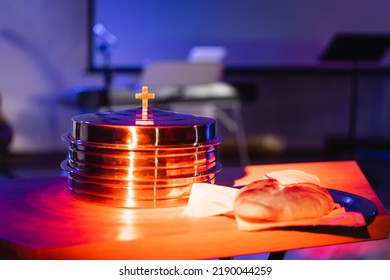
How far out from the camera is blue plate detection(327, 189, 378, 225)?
95 centimetres

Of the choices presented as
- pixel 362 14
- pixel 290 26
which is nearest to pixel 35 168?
pixel 290 26

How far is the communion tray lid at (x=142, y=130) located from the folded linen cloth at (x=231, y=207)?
3.1 inches

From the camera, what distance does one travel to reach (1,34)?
5.18m

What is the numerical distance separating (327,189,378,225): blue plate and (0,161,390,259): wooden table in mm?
12

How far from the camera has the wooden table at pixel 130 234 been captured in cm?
82

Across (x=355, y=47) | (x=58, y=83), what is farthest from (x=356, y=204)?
(x=58, y=83)

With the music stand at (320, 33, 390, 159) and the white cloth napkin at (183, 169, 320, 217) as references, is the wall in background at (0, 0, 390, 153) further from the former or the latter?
the white cloth napkin at (183, 169, 320, 217)

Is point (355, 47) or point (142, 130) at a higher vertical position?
point (142, 130)

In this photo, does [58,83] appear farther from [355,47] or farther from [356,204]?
[356,204]

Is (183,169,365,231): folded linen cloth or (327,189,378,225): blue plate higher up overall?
(183,169,365,231): folded linen cloth

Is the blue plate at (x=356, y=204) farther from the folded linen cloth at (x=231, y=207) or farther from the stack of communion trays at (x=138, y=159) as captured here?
the stack of communion trays at (x=138, y=159)

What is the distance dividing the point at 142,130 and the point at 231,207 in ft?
0.56

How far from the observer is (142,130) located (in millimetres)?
975

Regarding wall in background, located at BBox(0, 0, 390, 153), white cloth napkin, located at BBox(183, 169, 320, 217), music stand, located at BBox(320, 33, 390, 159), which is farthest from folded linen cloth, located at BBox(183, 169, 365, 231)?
wall in background, located at BBox(0, 0, 390, 153)
